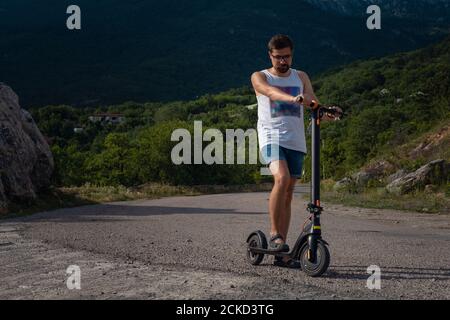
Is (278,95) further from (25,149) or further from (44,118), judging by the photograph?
(44,118)

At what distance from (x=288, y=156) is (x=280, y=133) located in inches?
8.8

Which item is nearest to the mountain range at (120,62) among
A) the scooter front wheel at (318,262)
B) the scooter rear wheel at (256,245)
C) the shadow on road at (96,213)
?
the shadow on road at (96,213)

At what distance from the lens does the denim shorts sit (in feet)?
18.0

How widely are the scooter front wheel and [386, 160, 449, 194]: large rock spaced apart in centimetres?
1268

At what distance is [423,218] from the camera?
1211 cm

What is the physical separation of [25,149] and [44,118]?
94.9 metres

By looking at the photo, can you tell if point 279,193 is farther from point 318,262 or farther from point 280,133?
point 318,262

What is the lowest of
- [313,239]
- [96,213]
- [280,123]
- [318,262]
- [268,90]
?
[96,213]

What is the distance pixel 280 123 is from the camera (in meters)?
5.49

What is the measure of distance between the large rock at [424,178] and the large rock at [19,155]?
976 cm

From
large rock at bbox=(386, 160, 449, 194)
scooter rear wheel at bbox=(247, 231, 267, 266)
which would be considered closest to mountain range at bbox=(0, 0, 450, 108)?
large rock at bbox=(386, 160, 449, 194)

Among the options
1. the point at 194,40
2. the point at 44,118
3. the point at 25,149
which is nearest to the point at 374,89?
the point at 44,118

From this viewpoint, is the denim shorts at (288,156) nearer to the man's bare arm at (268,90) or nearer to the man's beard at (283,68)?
the man's bare arm at (268,90)

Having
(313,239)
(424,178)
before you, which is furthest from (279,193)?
(424,178)
